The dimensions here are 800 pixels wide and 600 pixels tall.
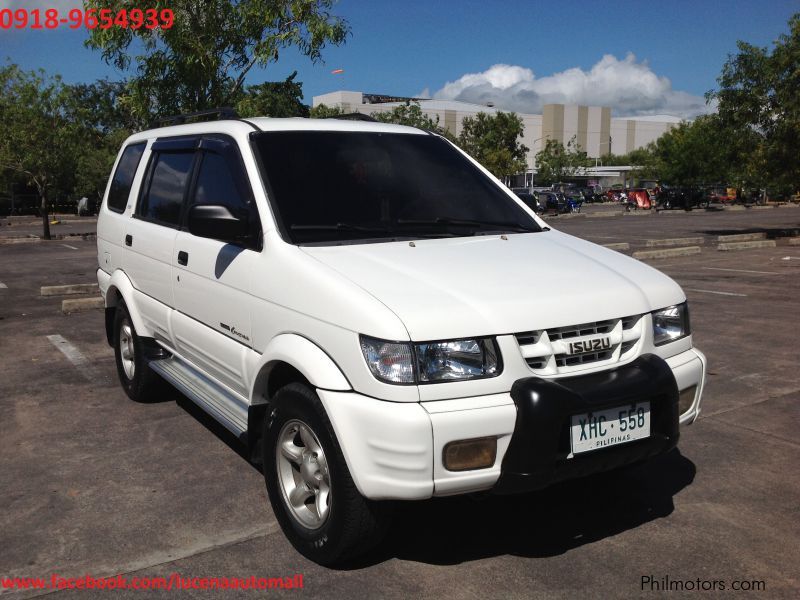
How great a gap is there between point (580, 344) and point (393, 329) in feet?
2.68

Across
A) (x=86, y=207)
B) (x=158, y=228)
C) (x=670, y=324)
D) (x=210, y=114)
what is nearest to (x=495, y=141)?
(x=86, y=207)

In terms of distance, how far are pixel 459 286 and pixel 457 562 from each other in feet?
4.09

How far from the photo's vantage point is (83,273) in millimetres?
15328

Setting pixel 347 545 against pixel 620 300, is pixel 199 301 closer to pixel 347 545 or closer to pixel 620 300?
pixel 347 545

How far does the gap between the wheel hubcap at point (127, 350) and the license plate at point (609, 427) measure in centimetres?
385

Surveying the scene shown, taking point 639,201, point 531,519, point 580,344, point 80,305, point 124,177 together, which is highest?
point 124,177

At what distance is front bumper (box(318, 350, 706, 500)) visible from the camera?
9.48ft

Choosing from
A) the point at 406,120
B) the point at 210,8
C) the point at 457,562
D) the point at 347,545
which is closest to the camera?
the point at 347,545

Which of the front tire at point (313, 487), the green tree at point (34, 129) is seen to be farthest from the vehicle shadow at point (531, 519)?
the green tree at point (34, 129)

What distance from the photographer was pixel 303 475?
11.2ft

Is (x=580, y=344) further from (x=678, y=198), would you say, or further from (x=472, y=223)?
(x=678, y=198)

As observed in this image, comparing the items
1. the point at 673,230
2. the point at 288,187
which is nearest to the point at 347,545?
the point at 288,187

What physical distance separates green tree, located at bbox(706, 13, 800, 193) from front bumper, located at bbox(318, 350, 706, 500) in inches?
797

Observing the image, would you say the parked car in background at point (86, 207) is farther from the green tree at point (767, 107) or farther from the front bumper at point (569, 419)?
the front bumper at point (569, 419)
